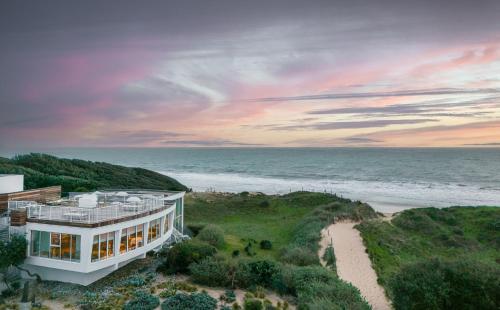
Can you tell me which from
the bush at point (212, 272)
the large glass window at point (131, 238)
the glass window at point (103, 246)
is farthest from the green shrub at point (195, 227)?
the glass window at point (103, 246)

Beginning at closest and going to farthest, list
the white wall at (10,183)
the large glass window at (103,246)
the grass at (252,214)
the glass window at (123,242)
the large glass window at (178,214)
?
the large glass window at (103,246) → the glass window at (123,242) → the white wall at (10,183) → the large glass window at (178,214) → the grass at (252,214)

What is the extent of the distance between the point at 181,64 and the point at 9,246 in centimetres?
2541

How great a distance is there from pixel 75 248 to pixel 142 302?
4148 mm

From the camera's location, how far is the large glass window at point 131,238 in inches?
761

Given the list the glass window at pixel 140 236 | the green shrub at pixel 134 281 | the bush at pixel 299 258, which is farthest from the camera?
the bush at pixel 299 258

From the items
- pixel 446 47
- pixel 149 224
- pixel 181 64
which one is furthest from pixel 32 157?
pixel 446 47

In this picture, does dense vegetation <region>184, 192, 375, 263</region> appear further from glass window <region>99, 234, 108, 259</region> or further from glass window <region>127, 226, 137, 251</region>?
glass window <region>99, 234, 108, 259</region>

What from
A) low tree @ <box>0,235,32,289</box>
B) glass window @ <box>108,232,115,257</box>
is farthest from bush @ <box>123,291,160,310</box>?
low tree @ <box>0,235,32,289</box>

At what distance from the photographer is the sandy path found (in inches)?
805

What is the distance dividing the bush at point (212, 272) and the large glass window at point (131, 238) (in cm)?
323

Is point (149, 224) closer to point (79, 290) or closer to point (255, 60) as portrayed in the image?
point (79, 290)

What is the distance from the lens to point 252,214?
45.9 meters

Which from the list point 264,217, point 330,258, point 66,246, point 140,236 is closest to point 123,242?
point 140,236

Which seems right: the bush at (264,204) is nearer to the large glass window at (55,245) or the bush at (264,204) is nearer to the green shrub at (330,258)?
the green shrub at (330,258)
